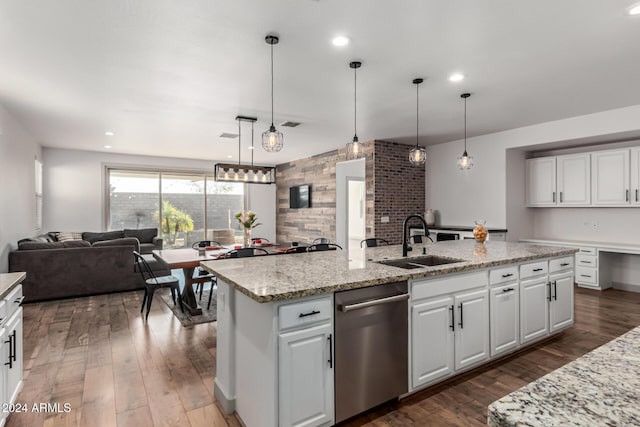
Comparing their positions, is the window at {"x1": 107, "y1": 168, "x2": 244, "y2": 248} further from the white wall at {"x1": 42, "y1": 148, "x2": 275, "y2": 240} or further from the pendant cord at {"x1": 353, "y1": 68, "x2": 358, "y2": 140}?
the pendant cord at {"x1": 353, "y1": 68, "x2": 358, "y2": 140}

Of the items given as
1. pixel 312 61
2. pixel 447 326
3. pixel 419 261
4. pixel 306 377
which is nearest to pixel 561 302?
pixel 419 261

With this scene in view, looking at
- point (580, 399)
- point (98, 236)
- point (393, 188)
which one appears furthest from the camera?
point (98, 236)

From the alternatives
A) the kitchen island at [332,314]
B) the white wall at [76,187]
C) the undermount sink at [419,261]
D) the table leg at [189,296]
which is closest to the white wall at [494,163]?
the kitchen island at [332,314]

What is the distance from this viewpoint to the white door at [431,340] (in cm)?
230

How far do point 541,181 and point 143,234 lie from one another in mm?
8301

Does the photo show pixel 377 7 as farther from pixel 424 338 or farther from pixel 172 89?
pixel 172 89

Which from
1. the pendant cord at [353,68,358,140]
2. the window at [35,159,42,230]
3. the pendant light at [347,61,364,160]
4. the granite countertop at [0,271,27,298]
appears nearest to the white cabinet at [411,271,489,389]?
the pendant light at [347,61,364,160]

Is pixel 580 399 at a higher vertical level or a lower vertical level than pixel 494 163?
lower

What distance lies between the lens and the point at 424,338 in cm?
234

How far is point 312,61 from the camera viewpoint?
10.1ft

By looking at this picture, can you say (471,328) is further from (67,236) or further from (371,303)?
(67,236)

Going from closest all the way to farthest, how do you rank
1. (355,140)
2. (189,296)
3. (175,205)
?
(355,140) → (189,296) → (175,205)

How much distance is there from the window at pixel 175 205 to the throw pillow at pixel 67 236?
2.39 feet

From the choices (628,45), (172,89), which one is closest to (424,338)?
(628,45)
